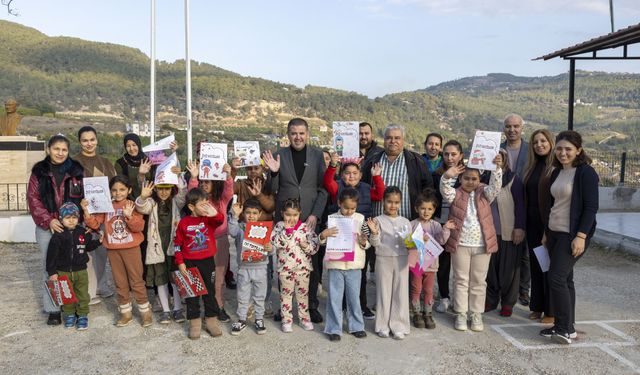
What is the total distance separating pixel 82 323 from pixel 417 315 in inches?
129

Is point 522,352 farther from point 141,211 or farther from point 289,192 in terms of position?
point 141,211

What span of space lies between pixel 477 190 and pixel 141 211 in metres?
3.26

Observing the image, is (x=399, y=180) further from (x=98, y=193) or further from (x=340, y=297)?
(x=98, y=193)

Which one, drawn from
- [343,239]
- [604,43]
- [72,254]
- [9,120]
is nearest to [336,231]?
[343,239]

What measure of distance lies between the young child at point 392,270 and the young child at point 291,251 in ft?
2.12

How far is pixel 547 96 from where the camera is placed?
10600 cm

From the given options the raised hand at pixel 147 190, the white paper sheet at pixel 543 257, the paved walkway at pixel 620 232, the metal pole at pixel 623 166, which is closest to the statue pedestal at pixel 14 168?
the raised hand at pixel 147 190

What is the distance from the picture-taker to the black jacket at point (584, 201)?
4.33m

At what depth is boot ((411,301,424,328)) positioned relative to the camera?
4977mm

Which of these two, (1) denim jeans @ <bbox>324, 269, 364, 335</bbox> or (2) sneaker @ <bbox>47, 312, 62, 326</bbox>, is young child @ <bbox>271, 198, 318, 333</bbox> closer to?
(1) denim jeans @ <bbox>324, 269, 364, 335</bbox>

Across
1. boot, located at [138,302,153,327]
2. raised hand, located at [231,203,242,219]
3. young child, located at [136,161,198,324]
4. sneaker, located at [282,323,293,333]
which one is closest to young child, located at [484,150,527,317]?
sneaker, located at [282,323,293,333]

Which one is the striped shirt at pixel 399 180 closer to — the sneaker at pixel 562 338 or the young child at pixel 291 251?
the young child at pixel 291 251

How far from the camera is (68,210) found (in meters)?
4.87

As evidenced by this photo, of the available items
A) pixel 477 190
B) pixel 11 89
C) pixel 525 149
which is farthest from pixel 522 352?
pixel 11 89
